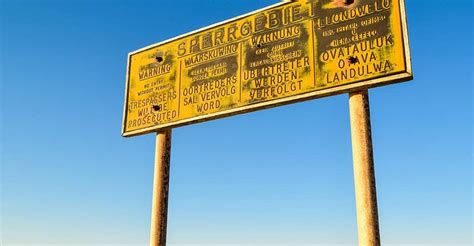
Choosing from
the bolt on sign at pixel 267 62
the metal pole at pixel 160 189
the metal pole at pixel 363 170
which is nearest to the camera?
the metal pole at pixel 363 170

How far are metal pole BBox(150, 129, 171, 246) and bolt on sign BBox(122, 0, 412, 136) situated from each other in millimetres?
321

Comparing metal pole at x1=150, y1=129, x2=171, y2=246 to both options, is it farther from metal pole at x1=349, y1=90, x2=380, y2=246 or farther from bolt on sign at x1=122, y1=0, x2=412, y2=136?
metal pole at x1=349, y1=90, x2=380, y2=246

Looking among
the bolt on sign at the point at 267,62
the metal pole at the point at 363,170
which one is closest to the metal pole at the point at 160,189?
the bolt on sign at the point at 267,62

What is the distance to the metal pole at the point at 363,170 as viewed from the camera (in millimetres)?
6039

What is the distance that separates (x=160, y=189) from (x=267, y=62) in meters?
3.18

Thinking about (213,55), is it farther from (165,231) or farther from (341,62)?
(165,231)

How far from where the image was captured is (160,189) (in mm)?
8719

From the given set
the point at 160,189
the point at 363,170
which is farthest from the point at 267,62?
the point at 160,189

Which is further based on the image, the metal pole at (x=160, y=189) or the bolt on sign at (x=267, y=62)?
the metal pole at (x=160, y=189)

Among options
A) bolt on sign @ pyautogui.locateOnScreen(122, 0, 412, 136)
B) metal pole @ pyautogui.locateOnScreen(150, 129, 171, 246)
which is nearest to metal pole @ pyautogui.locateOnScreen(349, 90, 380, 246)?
bolt on sign @ pyautogui.locateOnScreen(122, 0, 412, 136)

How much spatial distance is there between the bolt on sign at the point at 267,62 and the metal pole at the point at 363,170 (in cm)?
30

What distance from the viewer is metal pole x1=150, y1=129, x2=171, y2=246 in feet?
27.8

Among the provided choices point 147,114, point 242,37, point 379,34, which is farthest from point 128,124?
point 379,34

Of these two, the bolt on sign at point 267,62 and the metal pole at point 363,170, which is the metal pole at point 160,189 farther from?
the metal pole at point 363,170
